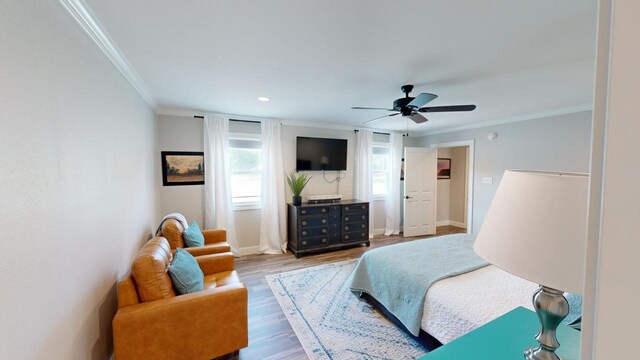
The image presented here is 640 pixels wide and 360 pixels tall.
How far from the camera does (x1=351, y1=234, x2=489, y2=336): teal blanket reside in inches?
79.9

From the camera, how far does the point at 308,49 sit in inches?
72.3

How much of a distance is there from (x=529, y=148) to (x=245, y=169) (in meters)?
4.54

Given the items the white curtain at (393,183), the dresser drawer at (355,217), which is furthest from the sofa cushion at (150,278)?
the white curtain at (393,183)

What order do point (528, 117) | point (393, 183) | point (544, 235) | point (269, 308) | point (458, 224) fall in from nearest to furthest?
point (544, 235)
point (269, 308)
point (528, 117)
point (393, 183)
point (458, 224)

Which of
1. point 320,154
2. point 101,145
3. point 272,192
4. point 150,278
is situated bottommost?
point 150,278

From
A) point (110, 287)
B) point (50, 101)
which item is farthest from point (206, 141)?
point (50, 101)

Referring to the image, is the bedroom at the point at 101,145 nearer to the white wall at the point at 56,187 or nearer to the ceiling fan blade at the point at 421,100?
the white wall at the point at 56,187

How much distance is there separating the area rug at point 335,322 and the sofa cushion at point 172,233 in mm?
1195

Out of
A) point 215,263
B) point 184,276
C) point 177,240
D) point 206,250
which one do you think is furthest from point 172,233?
point 184,276

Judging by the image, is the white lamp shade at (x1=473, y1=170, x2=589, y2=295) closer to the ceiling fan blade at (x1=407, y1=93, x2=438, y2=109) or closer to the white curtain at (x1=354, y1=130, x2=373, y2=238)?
the ceiling fan blade at (x1=407, y1=93, x2=438, y2=109)

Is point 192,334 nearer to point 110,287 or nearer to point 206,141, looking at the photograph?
point 110,287

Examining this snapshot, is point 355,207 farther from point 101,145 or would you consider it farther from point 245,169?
point 101,145

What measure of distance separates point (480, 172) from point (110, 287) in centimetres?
536

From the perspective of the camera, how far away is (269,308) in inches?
103
